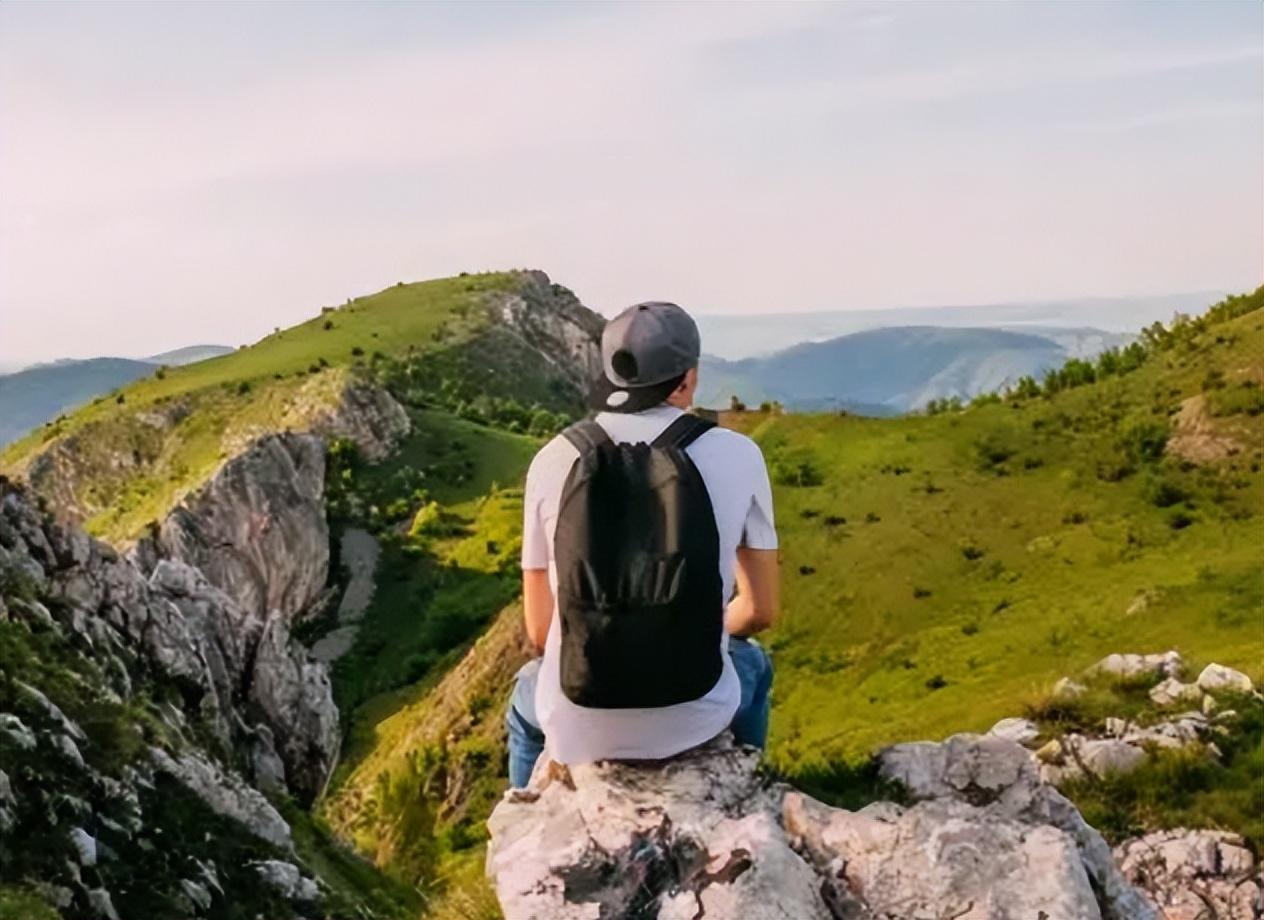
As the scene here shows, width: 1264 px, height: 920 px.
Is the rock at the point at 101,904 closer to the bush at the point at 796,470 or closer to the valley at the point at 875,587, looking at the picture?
the valley at the point at 875,587

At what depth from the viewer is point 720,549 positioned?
6664 millimetres

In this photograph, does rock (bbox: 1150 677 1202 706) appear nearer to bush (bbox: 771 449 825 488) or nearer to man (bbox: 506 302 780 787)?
man (bbox: 506 302 780 787)

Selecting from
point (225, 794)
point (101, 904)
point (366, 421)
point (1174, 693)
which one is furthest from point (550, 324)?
point (101, 904)

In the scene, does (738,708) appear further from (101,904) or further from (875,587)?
(875,587)

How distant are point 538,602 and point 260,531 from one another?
79.9 m

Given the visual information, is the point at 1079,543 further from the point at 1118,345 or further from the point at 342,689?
the point at 342,689

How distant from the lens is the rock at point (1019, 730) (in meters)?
17.7

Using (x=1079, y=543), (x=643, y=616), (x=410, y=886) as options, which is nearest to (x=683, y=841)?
(x=643, y=616)

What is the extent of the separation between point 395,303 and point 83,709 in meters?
161

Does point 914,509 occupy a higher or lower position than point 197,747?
lower

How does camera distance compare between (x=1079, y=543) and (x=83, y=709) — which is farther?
(x=1079, y=543)

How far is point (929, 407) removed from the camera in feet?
201

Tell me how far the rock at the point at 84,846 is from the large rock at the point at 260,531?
68.8 meters

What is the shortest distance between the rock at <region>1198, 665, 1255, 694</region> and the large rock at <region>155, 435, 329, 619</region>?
67712 mm
